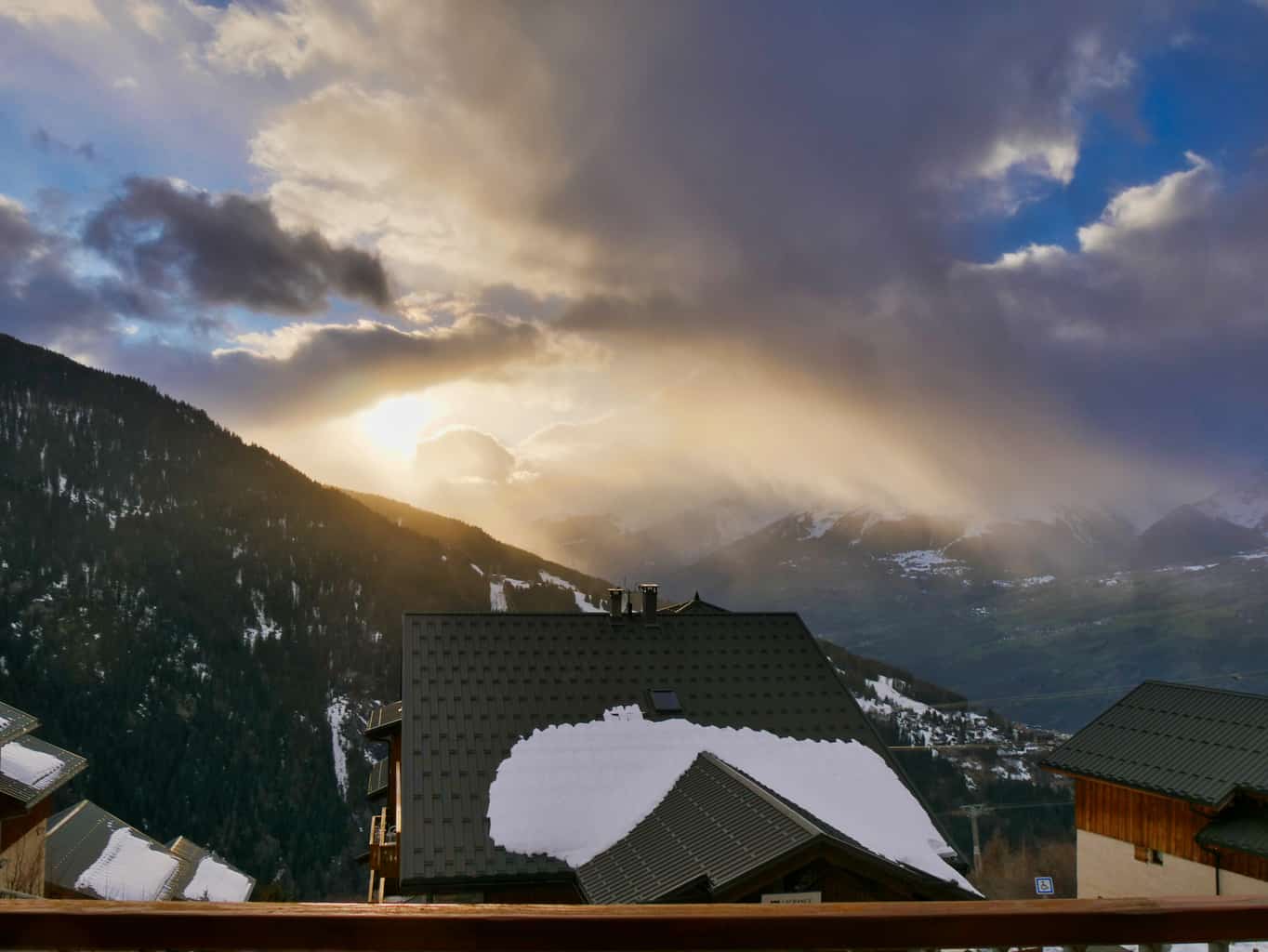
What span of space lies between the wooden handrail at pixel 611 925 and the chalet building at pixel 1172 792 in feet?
72.4

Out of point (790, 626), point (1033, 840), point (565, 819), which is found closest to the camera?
point (565, 819)

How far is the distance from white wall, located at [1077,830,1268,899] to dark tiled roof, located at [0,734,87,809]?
26.2m

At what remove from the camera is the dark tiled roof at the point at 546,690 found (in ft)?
53.8

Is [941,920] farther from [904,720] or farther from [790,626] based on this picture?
[904,720]

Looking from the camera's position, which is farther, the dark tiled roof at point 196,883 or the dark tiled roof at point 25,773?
the dark tiled roof at point 196,883

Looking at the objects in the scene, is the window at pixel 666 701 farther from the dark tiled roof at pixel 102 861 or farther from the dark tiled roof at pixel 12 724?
the dark tiled roof at pixel 102 861

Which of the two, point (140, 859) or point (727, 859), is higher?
point (727, 859)

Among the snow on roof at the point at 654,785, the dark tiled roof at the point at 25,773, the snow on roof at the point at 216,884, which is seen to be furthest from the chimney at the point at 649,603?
the snow on roof at the point at 216,884

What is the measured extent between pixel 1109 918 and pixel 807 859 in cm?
1138

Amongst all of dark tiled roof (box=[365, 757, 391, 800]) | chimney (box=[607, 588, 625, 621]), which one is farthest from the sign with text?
dark tiled roof (box=[365, 757, 391, 800])

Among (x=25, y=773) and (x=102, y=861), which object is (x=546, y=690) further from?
(x=102, y=861)

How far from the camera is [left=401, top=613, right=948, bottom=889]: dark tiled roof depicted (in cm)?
1641

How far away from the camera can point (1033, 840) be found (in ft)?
334

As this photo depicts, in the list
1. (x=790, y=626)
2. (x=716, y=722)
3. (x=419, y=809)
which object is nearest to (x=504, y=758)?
(x=419, y=809)
